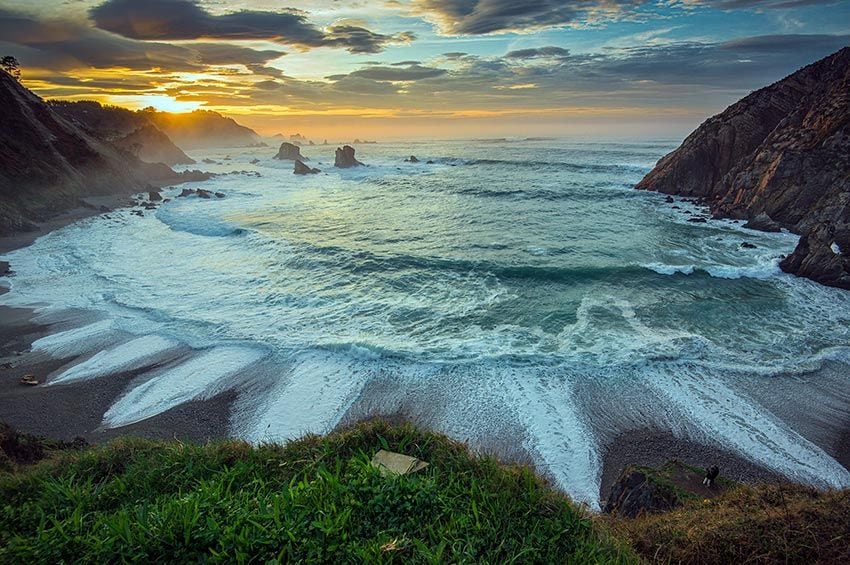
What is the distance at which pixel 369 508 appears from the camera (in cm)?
484

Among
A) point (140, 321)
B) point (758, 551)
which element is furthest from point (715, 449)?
point (140, 321)

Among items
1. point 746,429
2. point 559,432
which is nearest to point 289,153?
point 559,432

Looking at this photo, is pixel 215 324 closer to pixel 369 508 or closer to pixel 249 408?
pixel 249 408

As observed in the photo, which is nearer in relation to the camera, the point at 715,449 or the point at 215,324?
the point at 715,449

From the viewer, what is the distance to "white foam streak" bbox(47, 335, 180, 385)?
14727 millimetres

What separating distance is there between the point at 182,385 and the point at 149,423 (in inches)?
76.8

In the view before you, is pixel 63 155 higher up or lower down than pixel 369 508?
higher up

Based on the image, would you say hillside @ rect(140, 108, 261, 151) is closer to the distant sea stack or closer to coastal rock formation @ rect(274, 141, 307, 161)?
coastal rock formation @ rect(274, 141, 307, 161)

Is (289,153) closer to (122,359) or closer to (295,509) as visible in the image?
(122,359)

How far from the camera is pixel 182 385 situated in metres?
14.3

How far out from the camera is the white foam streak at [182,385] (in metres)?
13.0

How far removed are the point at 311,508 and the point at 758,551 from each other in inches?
215

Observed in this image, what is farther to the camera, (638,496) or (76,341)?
(76,341)

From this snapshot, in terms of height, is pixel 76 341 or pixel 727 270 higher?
pixel 727 270
